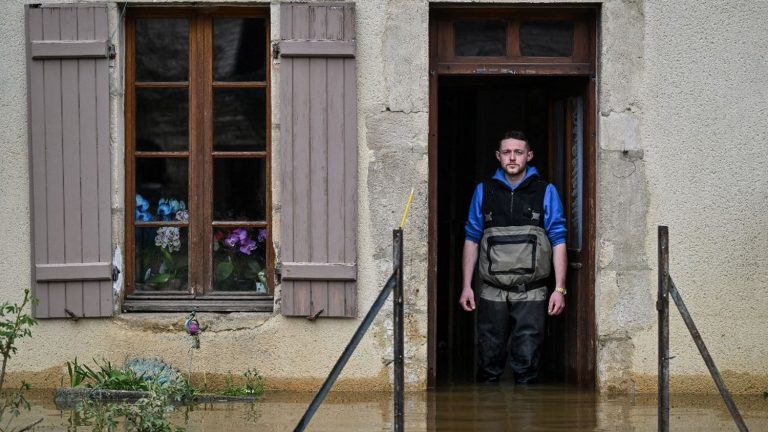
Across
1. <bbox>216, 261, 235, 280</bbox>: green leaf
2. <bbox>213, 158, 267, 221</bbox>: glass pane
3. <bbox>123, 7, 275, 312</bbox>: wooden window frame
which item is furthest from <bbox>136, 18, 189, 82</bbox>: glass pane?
<bbox>216, 261, 235, 280</bbox>: green leaf

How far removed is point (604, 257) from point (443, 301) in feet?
8.40

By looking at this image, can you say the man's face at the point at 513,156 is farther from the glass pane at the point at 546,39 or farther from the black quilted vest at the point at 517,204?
the glass pane at the point at 546,39

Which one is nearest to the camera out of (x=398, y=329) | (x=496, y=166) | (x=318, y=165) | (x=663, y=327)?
(x=398, y=329)

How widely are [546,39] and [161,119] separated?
2.51 meters

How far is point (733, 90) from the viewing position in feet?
26.7

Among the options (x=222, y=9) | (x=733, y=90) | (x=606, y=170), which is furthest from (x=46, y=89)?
(x=733, y=90)

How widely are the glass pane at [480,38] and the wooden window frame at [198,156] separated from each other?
4.00ft

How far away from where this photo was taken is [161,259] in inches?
330

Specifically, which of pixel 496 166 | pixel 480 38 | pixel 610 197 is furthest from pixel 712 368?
pixel 496 166

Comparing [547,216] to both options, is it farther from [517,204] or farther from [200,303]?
[200,303]

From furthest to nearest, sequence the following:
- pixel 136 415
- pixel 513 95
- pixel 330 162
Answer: pixel 513 95
pixel 330 162
pixel 136 415

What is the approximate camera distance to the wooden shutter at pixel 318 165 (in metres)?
8.02

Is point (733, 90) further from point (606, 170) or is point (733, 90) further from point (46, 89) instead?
point (46, 89)

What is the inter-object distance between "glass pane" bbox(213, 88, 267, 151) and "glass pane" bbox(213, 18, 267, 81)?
0.10m
